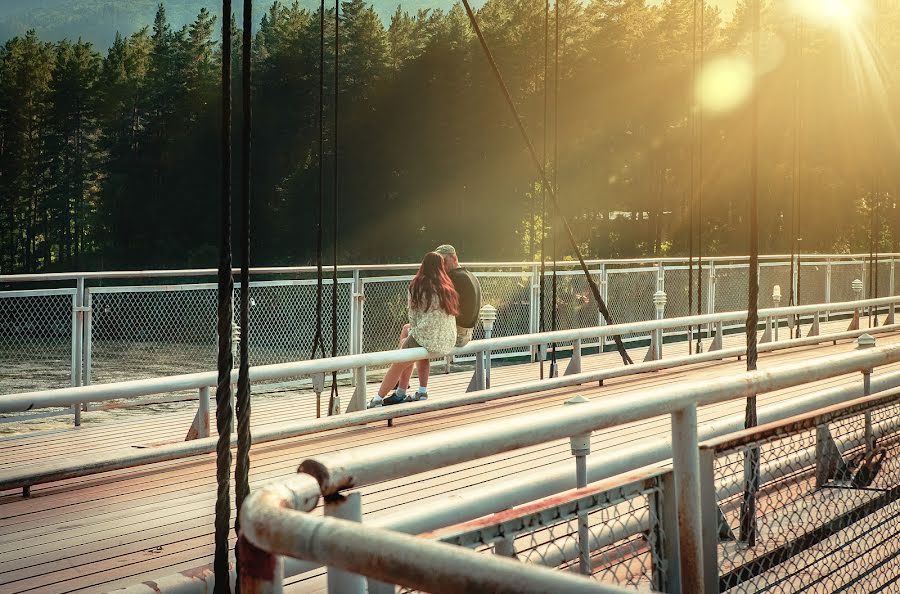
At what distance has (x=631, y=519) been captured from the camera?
10.5ft

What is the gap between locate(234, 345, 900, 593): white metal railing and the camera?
1.63 m

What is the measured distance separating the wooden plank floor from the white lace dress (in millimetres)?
503

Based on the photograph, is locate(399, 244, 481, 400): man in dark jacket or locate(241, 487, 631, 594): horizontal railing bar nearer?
locate(241, 487, 631, 594): horizontal railing bar

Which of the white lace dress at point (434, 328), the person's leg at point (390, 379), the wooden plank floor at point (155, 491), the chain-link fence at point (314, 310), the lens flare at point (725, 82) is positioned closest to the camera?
the wooden plank floor at point (155, 491)

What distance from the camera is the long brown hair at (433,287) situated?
902cm

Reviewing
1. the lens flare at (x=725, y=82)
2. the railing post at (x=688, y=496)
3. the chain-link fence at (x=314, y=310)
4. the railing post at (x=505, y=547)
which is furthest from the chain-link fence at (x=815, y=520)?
the lens flare at (x=725, y=82)

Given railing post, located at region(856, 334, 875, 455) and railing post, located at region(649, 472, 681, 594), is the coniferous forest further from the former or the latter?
railing post, located at region(649, 472, 681, 594)

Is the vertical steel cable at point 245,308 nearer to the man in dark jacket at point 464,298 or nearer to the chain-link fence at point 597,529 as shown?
the chain-link fence at point 597,529

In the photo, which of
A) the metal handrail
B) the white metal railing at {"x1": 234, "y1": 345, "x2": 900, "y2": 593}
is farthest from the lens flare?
the white metal railing at {"x1": 234, "y1": 345, "x2": 900, "y2": 593}

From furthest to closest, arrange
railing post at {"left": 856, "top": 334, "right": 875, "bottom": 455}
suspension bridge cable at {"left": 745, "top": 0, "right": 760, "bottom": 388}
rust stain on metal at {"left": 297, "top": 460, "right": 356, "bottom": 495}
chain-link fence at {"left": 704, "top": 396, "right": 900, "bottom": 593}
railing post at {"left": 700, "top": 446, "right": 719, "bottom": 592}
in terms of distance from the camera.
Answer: suspension bridge cable at {"left": 745, "top": 0, "right": 760, "bottom": 388} → railing post at {"left": 856, "top": 334, "right": 875, "bottom": 455} → chain-link fence at {"left": 704, "top": 396, "right": 900, "bottom": 593} → railing post at {"left": 700, "top": 446, "right": 719, "bottom": 592} → rust stain on metal at {"left": 297, "top": 460, "right": 356, "bottom": 495}

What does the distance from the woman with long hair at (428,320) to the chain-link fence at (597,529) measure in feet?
17.8

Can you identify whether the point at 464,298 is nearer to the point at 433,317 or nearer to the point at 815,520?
the point at 433,317

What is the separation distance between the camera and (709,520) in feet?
10.4

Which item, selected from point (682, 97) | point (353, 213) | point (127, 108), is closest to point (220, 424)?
point (682, 97)
